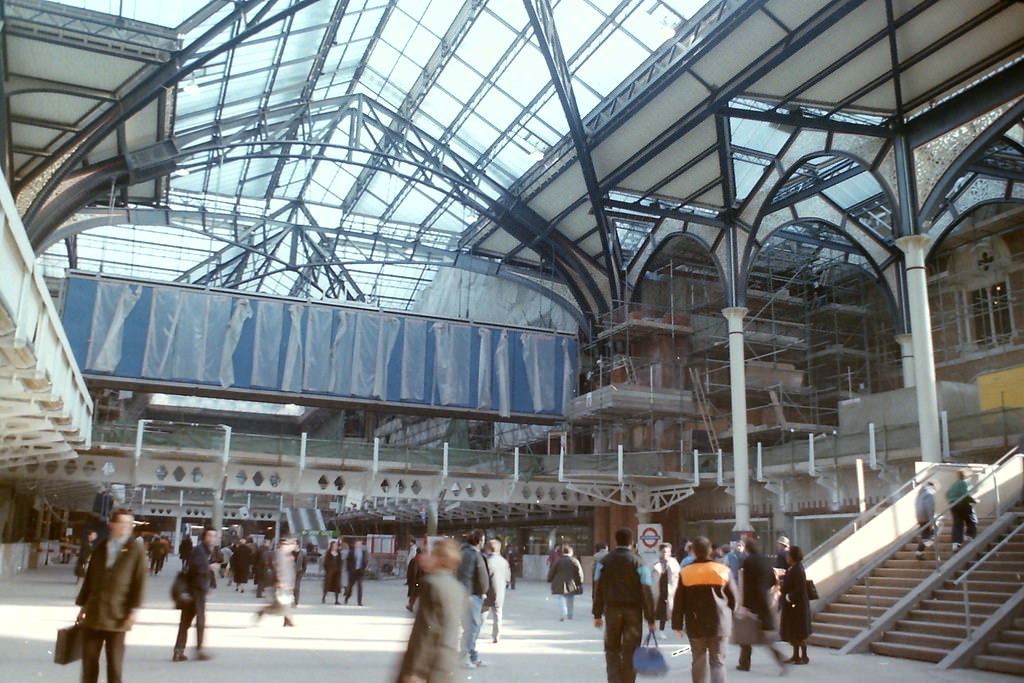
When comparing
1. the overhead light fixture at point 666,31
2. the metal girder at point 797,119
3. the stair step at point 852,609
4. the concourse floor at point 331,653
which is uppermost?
the overhead light fixture at point 666,31

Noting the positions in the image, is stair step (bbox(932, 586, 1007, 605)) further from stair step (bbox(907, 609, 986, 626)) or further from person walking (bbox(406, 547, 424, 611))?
person walking (bbox(406, 547, 424, 611))

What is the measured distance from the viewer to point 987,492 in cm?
1695

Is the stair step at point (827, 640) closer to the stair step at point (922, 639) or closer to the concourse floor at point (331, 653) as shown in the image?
the concourse floor at point (331, 653)

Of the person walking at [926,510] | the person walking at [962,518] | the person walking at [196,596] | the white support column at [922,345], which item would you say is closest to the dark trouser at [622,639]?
the person walking at [196,596]

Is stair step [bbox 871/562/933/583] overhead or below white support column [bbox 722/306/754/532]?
below

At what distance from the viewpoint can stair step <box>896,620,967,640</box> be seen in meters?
12.0

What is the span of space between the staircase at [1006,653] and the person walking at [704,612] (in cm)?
451

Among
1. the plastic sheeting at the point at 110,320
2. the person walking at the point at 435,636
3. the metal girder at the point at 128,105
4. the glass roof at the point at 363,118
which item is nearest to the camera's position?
the person walking at the point at 435,636

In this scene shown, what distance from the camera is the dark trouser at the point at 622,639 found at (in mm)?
7480

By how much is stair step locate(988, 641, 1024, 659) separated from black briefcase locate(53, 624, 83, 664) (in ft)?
33.4

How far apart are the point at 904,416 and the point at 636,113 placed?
40.0 feet

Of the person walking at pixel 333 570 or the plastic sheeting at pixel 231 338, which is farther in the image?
the plastic sheeting at pixel 231 338

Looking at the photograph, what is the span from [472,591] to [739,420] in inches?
803

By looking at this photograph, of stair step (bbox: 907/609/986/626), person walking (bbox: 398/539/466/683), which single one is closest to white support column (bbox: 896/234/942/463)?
stair step (bbox: 907/609/986/626)
